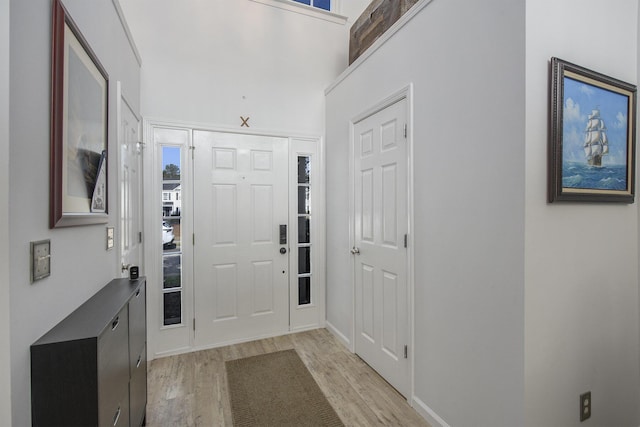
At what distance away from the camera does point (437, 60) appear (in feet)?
5.79

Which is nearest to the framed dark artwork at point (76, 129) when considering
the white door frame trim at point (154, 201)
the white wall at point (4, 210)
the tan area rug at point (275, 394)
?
the white wall at point (4, 210)

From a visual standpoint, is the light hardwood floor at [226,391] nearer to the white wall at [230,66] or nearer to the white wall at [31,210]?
the white wall at [230,66]

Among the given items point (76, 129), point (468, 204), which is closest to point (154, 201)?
point (76, 129)

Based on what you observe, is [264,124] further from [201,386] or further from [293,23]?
[201,386]

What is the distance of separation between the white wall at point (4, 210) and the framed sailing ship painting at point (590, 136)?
6.46 ft

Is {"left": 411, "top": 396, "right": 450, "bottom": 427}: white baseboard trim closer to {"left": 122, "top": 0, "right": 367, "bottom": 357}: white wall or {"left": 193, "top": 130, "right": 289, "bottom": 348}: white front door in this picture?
{"left": 193, "top": 130, "right": 289, "bottom": 348}: white front door

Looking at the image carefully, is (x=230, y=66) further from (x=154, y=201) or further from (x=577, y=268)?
(x=577, y=268)

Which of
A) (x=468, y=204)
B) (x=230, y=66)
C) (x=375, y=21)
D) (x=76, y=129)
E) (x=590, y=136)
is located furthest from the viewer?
(x=230, y=66)

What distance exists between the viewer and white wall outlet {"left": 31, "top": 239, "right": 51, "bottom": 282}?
95cm

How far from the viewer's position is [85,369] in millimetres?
946

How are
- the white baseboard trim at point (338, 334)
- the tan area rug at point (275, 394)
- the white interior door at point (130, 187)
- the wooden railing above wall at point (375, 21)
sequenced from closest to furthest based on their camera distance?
1. the tan area rug at point (275, 394)
2. the white interior door at point (130, 187)
3. the wooden railing above wall at point (375, 21)
4. the white baseboard trim at point (338, 334)

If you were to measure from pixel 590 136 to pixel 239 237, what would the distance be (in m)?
2.67

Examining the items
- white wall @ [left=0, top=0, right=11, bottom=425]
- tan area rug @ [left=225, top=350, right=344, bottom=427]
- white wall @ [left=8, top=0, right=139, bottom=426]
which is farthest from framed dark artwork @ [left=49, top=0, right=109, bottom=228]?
tan area rug @ [left=225, top=350, right=344, bottom=427]

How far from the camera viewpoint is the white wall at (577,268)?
1320mm
